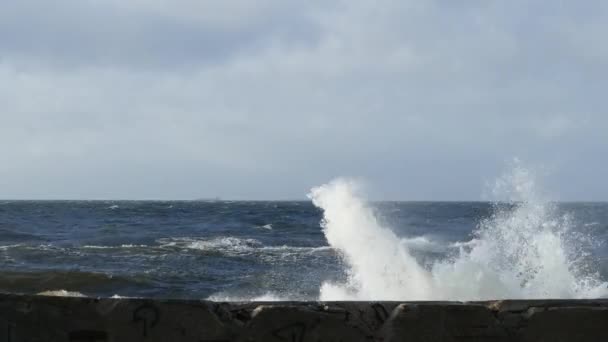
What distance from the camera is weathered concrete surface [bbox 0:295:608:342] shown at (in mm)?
3135

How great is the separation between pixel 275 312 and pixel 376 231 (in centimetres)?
1204

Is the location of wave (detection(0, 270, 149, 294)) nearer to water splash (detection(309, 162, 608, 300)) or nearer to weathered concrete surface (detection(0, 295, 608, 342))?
water splash (detection(309, 162, 608, 300))

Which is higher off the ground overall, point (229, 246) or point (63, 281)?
point (229, 246)

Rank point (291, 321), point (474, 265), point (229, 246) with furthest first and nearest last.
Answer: point (229, 246) → point (474, 265) → point (291, 321)

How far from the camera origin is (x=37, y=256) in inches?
679

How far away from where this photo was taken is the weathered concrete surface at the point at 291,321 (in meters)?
3.13

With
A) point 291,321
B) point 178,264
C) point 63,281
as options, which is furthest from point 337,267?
point 291,321

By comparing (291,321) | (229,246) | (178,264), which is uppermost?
(229,246)

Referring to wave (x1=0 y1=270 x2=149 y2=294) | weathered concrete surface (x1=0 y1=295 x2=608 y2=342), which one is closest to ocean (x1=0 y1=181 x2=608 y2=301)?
wave (x1=0 y1=270 x2=149 y2=294)

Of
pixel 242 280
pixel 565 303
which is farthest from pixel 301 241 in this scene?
pixel 565 303

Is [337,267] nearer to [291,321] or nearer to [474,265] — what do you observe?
[474,265]

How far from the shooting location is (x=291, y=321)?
3236 millimetres

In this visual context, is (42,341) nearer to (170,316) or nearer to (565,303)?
(170,316)

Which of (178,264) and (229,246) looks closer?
(178,264)
